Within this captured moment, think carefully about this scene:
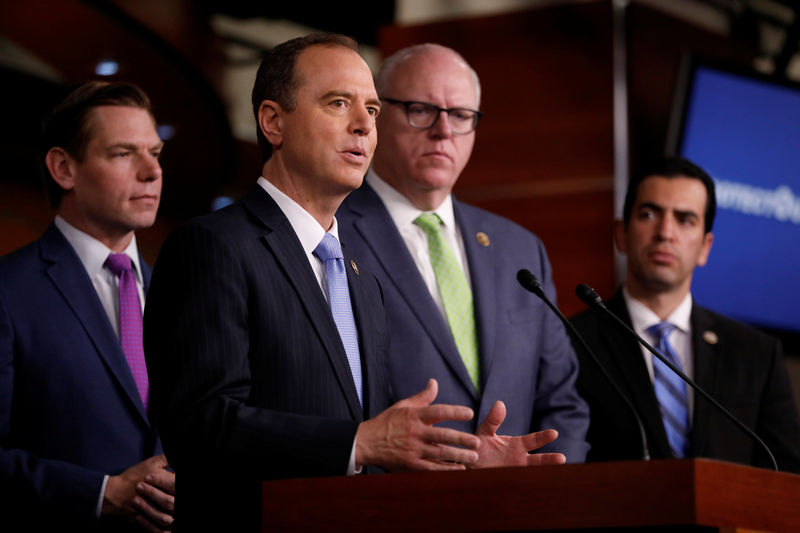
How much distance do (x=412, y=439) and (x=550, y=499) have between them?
24cm

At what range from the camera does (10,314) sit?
2514 millimetres

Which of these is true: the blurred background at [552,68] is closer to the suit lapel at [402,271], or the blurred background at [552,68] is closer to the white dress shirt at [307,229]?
the suit lapel at [402,271]

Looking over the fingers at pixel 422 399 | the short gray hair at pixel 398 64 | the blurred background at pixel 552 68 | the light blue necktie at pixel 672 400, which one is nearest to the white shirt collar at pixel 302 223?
the fingers at pixel 422 399

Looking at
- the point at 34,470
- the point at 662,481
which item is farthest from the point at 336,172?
the point at 34,470

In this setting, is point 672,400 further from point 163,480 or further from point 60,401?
point 60,401

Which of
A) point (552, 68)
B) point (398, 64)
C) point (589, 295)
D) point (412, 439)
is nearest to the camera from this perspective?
point (412, 439)

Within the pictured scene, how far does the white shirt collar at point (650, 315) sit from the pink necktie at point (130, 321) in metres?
1.63

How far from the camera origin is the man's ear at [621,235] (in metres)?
3.77

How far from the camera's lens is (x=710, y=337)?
354cm

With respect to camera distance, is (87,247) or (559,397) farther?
(559,397)

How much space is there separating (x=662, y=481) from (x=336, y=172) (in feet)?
2.75

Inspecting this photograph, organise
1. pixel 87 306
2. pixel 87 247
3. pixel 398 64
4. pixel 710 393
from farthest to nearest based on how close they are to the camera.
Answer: pixel 710 393, pixel 398 64, pixel 87 247, pixel 87 306

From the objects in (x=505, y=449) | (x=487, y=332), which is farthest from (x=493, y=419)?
(x=487, y=332)

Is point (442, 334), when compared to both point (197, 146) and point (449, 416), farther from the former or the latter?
point (197, 146)
